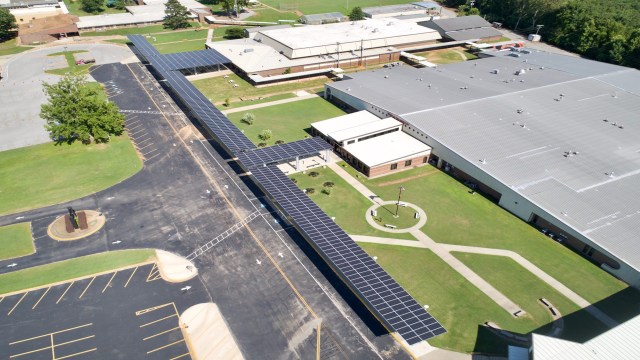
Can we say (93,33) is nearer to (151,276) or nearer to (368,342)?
(151,276)

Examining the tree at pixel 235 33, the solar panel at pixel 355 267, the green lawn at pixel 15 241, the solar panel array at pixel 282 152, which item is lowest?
the green lawn at pixel 15 241

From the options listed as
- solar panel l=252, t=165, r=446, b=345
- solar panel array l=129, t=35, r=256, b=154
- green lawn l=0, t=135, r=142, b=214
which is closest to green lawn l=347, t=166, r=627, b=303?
solar panel l=252, t=165, r=446, b=345

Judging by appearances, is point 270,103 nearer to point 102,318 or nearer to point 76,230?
point 76,230

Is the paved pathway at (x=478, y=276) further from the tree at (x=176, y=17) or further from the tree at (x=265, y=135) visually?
the tree at (x=176, y=17)

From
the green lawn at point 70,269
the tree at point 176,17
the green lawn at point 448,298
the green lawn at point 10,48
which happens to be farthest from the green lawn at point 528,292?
the green lawn at point 10,48

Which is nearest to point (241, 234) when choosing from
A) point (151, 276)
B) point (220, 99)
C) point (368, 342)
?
point (151, 276)
